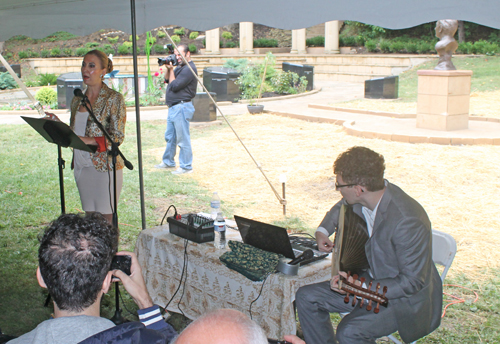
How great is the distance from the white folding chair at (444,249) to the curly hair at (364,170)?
2.14 ft

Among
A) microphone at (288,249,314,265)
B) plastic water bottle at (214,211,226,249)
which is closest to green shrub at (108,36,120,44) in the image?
plastic water bottle at (214,211,226,249)

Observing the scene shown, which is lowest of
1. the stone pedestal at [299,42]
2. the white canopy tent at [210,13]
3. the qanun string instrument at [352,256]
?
the qanun string instrument at [352,256]

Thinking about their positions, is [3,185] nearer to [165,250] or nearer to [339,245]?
[165,250]

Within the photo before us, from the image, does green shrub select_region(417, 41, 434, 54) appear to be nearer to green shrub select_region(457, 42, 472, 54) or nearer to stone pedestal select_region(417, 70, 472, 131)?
green shrub select_region(457, 42, 472, 54)

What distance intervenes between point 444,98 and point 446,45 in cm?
114

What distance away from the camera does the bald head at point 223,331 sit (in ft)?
3.88

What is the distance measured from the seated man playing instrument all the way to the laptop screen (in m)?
0.28

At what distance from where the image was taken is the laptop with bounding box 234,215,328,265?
10.0 feet

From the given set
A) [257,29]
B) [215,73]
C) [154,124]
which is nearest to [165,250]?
[154,124]

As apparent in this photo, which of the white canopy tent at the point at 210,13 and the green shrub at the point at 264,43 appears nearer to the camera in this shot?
the white canopy tent at the point at 210,13

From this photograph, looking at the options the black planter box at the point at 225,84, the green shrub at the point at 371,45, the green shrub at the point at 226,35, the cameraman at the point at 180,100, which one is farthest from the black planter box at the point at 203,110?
the green shrub at the point at 226,35

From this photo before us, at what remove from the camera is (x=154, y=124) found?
13.0 m

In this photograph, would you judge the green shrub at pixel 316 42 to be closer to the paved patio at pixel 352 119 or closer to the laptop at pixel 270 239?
the paved patio at pixel 352 119

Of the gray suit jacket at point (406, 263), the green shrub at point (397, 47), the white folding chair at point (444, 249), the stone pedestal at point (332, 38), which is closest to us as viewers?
the gray suit jacket at point (406, 263)
